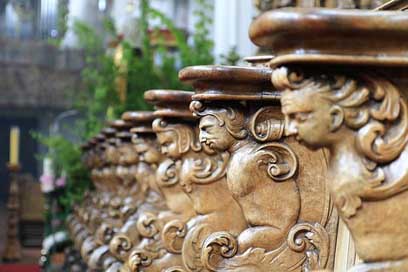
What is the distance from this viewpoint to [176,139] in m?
2.70

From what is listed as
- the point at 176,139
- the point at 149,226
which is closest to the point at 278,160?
the point at 176,139

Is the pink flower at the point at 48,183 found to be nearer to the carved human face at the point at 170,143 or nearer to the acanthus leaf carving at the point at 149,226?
the acanthus leaf carving at the point at 149,226

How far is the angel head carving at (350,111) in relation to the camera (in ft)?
4.32

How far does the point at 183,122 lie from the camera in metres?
2.75

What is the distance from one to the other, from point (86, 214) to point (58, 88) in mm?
13400

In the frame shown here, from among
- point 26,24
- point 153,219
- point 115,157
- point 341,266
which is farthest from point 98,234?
point 26,24

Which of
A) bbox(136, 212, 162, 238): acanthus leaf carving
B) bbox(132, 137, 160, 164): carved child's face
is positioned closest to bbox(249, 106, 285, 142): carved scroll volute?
bbox(136, 212, 162, 238): acanthus leaf carving

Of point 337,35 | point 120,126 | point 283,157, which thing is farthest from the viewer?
point 120,126

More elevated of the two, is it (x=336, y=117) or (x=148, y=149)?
(x=336, y=117)

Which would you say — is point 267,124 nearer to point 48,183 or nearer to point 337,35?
point 337,35

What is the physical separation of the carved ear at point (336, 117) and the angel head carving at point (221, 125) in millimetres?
849

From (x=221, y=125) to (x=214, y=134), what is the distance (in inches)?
1.0

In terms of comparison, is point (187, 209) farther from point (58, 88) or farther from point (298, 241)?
point (58, 88)

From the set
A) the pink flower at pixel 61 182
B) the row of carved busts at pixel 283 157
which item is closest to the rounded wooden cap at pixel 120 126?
the row of carved busts at pixel 283 157
